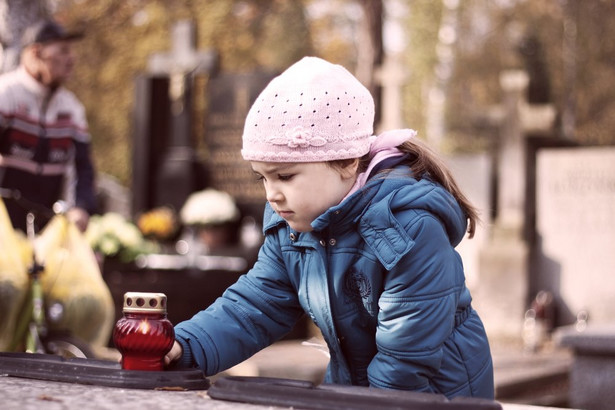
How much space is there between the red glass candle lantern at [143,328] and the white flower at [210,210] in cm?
962

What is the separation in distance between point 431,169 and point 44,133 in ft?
11.1

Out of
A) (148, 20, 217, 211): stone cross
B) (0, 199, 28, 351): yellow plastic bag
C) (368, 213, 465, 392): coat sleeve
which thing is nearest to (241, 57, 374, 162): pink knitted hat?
(368, 213, 465, 392): coat sleeve

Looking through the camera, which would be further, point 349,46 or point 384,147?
point 349,46

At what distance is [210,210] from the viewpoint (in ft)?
40.3

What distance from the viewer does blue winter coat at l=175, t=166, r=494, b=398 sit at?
8.07 ft

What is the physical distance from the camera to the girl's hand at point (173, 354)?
2607 mm

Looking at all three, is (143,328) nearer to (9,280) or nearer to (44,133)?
(9,280)

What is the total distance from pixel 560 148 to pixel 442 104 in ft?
77.3

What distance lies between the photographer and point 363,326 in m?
2.63

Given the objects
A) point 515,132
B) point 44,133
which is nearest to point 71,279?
point 44,133

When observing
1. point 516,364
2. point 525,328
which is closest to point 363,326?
point 516,364

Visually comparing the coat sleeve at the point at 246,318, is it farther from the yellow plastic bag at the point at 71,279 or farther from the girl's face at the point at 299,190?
the yellow plastic bag at the point at 71,279

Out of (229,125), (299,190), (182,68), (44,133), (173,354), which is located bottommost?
(173,354)

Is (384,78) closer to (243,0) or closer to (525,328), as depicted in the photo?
(525,328)
